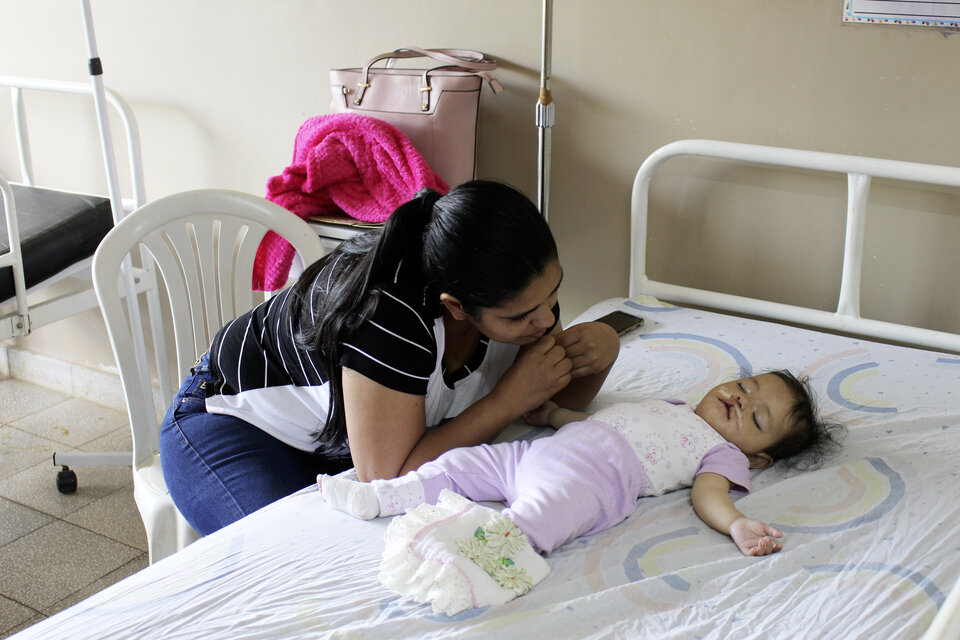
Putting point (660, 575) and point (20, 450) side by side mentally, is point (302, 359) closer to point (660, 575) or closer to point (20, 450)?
point (660, 575)

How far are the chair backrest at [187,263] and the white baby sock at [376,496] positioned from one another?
64 cm

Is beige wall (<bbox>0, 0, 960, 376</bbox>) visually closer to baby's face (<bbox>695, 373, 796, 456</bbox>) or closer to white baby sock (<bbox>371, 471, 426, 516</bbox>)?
baby's face (<bbox>695, 373, 796, 456</bbox>)

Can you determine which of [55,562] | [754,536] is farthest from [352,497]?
[55,562]

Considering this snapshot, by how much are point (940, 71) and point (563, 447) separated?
1.08m

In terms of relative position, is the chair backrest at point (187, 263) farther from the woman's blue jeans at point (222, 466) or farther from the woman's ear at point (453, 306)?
the woman's ear at point (453, 306)

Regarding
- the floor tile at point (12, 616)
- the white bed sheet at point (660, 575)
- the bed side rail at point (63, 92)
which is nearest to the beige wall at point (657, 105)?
the bed side rail at point (63, 92)

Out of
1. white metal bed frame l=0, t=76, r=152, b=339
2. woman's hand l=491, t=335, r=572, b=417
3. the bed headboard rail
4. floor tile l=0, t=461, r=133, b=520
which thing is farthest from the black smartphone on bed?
floor tile l=0, t=461, r=133, b=520

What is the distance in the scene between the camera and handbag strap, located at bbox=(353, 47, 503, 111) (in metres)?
2.08

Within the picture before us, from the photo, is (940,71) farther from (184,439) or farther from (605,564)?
(184,439)

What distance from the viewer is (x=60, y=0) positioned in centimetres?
285

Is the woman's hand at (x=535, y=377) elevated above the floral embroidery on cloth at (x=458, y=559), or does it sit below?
above

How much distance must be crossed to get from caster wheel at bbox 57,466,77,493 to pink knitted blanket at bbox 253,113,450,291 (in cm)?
89

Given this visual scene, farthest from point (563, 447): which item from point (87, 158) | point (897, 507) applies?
point (87, 158)

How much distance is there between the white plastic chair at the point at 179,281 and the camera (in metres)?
1.71
